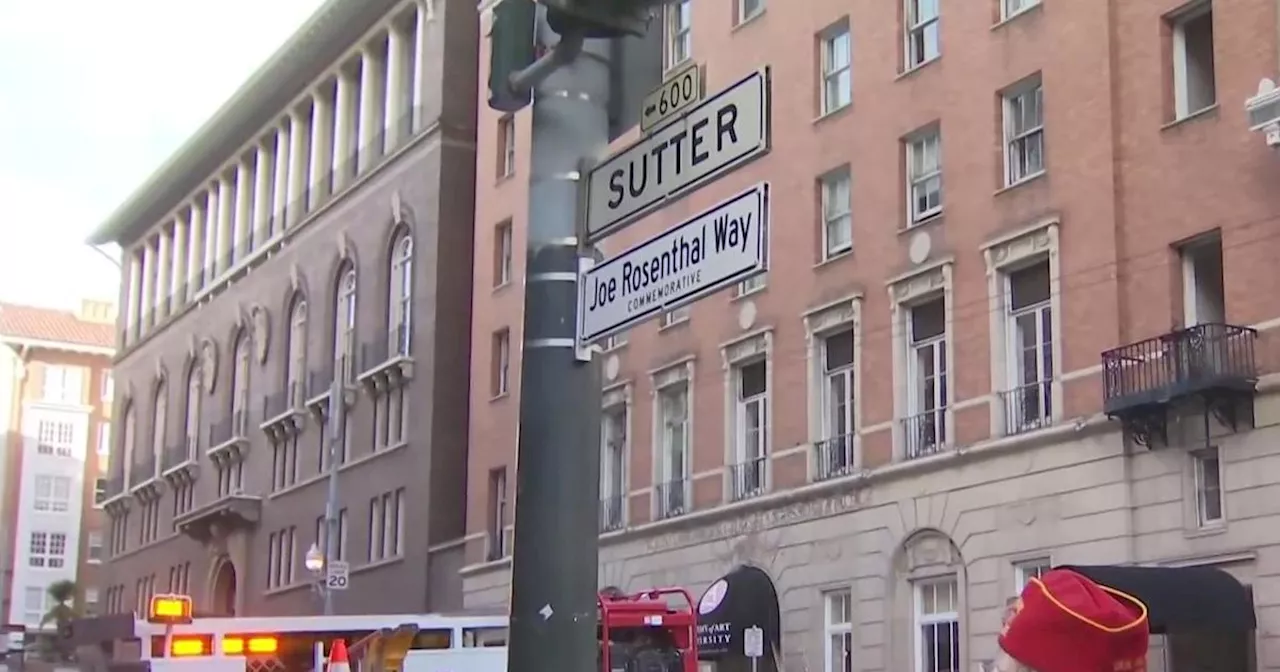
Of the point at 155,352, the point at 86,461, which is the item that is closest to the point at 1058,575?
the point at 155,352

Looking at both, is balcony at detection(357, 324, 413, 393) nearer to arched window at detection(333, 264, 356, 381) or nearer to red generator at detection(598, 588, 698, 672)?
arched window at detection(333, 264, 356, 381)

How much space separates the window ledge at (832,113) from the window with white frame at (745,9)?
3.42 meters

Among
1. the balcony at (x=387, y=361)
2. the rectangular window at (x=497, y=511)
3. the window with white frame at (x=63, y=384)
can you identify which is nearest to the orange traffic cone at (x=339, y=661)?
the rectangular window at (x=497, y=511)

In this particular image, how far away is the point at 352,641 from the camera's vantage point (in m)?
20.6

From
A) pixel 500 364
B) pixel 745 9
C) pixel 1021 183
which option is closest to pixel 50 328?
pixel 500 364

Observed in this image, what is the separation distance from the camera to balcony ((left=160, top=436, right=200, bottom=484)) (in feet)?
222

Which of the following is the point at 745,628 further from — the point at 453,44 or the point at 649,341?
the point at 453,44

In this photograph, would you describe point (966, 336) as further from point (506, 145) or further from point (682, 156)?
point (682, 156)

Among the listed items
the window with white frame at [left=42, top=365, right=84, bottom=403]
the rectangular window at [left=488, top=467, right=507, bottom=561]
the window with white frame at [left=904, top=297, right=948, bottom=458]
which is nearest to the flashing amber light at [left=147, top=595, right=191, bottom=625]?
the window with white frame at [left=904, top=297, right=948, bottom=458]

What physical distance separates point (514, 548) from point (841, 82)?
27692 mm

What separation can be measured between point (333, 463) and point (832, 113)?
13377 mm

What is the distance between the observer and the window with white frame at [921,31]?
31.3 meters

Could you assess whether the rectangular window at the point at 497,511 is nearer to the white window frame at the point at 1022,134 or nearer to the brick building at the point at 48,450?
the white window frame at the point at 1022,134

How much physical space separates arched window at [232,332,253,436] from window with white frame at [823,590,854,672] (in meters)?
34.3
